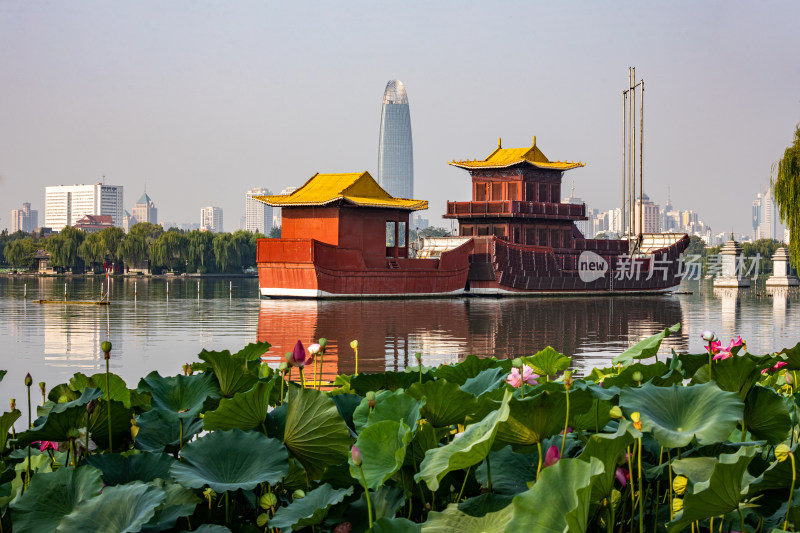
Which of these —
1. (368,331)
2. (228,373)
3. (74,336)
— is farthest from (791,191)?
(228,373)

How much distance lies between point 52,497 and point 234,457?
39cm

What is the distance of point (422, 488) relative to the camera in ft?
6.49

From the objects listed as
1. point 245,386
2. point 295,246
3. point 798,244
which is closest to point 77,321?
point 295,246

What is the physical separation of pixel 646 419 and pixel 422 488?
543 millimetres

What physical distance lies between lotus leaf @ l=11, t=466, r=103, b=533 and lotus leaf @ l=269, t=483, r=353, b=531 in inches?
15.4

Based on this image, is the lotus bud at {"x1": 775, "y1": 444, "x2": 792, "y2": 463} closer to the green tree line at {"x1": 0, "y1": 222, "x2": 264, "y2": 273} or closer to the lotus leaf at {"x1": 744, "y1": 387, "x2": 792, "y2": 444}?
the lotus leaf at {"x1": 744, "y1": 387, "x2": 792, "y2": 444}

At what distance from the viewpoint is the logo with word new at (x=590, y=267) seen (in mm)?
40000

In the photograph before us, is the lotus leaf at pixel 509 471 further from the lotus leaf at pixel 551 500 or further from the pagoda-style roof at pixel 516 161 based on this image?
the pagoda-style roof at pixel 516 161

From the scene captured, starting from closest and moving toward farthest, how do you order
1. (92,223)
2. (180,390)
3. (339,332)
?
(180,390) < (339,332) < (92,223)

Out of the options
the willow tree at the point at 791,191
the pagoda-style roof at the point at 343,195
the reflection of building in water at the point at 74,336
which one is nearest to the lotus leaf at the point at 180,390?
the reflection of building in water at the point at 74,336

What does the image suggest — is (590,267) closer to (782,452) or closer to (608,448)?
(782,452)

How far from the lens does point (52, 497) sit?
72.2 inches

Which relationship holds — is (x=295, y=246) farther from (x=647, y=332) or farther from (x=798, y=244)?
(x=798, y=244)

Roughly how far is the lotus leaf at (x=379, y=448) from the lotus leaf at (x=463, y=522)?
0.17 metres
